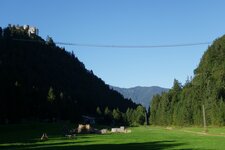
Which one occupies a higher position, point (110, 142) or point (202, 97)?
point (202, 97)

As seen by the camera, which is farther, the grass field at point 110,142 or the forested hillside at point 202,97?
the forested hillside at point 202,97

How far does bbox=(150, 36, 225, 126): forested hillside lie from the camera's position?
123 meters

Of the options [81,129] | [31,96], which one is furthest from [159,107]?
[81,129]

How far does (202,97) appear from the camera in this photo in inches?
5300

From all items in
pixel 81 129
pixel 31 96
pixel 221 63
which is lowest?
pixel 81 129

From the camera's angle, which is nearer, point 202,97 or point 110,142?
point 110,142

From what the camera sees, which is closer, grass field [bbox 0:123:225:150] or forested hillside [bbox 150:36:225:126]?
grass field [bbox 0:123:225:150]

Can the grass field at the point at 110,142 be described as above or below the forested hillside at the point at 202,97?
below

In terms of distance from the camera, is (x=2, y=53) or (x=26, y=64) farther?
(x=26, y=64)

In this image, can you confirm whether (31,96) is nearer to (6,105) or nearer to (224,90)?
(6,105)

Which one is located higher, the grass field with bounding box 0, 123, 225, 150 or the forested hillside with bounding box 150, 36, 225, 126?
the forested hillside with bounding box 150, 36, 225, 126

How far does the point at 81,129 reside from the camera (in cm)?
9400

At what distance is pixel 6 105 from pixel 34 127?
280 inches

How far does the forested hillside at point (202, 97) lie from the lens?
405 feet
